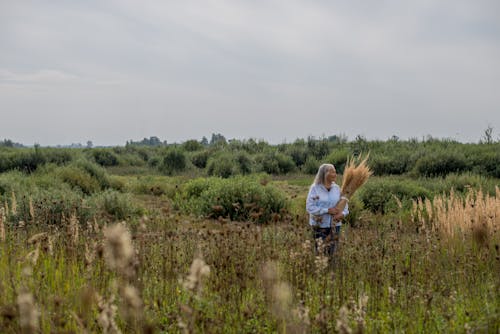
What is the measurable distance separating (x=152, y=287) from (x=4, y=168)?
74.5ft

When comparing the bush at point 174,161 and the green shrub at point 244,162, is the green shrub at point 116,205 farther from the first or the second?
the bush at point 174,161

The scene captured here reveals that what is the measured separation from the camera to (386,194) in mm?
14648

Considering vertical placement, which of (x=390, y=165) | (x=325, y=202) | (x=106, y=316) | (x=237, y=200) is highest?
(x=390, y=165)

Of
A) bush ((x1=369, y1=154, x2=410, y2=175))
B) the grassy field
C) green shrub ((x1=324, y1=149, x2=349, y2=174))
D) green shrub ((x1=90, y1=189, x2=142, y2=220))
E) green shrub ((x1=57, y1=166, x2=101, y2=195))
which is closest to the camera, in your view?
the grassy field

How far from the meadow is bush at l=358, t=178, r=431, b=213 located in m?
0.05

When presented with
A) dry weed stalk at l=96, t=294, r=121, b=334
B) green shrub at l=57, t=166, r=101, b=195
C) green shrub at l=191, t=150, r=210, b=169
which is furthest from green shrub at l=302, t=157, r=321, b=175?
dry weed stalk at l=96, t=294, r=121, b=334

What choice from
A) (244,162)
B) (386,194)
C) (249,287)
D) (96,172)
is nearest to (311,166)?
(244,162)

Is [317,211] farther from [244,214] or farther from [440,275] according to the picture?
[244,214]

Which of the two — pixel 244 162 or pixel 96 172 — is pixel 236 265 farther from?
pixel 244 162

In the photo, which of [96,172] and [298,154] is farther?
[298,154]

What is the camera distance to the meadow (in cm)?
344

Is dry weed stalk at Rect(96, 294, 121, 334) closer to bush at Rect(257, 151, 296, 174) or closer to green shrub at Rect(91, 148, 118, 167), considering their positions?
bush at Rect(257, 151, 296, 174)

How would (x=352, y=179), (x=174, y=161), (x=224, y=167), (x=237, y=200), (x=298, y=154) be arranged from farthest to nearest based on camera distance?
1. (x=298, y=154)
2. (x=174, y=161)
3. (x=224, y=167)
4. (x=237, y=200)
5. (x=352, y=179)

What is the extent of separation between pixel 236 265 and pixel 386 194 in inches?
376
